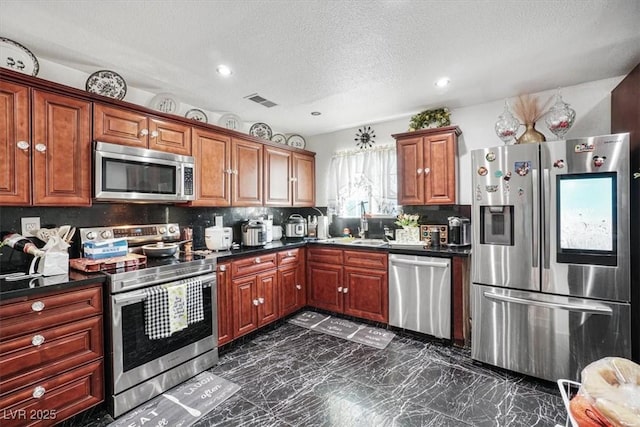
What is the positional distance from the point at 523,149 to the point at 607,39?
83 cm

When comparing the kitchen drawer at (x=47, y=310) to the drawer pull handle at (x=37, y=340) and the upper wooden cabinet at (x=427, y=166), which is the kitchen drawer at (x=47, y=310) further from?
the upper wooden cabinet at (x=427, y=166)

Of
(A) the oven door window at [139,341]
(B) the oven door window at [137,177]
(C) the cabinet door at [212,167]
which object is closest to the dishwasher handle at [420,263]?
(C) the cabinet door at [212,167]

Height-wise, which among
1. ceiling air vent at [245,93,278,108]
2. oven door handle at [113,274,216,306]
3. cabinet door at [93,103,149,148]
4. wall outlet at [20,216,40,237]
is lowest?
oven door handle at [113,274,216,306]

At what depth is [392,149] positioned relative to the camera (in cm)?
381

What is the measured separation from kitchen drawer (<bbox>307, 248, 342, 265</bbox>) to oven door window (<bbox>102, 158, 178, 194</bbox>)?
1.76 meters

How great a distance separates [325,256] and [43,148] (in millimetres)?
2708

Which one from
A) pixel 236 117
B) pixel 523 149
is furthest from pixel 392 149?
pixel 236 117

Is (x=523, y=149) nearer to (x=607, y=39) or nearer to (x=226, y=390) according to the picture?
(x=607, y=39)

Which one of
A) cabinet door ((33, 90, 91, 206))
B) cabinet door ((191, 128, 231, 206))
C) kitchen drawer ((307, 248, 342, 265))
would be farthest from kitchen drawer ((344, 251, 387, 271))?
cabinet door ((33, 90, 91, 206))

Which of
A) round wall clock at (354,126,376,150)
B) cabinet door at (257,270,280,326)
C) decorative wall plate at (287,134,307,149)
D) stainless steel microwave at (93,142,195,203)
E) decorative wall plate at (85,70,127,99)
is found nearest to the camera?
stainless steel microwave at (93,142,195,203)

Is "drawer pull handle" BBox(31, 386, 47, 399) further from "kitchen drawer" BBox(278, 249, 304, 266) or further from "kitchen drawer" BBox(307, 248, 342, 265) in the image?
"kitchen drawer" BBox(307, 248, 342, 265)

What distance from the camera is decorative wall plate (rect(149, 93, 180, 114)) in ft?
9.07

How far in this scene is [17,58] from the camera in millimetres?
1997

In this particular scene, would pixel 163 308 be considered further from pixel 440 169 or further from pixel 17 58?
pixel 440 169
